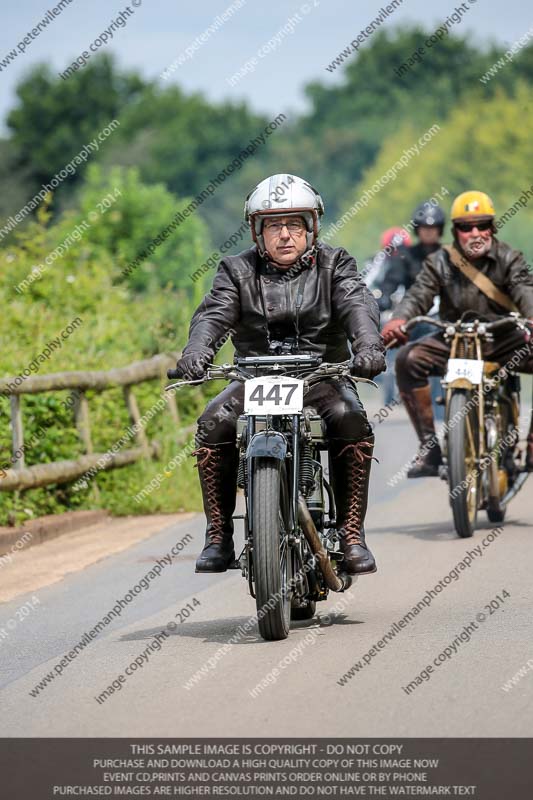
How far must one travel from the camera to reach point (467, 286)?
476 inches

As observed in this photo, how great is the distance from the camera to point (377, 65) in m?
128

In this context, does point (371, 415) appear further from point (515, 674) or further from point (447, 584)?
point (515, 674)

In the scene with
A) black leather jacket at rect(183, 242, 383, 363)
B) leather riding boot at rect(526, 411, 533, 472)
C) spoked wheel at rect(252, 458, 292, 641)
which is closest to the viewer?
spoked wheel at rect(252, 458, 292, 641)

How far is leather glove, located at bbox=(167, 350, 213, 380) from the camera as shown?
25.8ft

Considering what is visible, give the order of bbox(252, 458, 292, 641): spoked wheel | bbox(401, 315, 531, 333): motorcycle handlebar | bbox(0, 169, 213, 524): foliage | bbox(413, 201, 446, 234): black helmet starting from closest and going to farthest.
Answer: bbox(252, 458, 292, 641): spoked wheel < bbox(401, 315, 531, 333): motorcycle handlebar < bbox(0, 169, 213, 524): foliage < bbox(413, 201, 446, 234): black helmet

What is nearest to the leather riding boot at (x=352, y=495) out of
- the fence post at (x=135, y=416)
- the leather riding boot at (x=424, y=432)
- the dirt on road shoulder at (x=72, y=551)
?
the dirt on road shoulder at (x=72, y=551)

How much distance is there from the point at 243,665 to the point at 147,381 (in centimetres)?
849

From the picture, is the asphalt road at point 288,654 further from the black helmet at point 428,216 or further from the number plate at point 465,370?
the black helmet at point 428,216

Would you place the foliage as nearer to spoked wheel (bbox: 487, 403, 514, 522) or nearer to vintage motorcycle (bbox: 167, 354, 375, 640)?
spoked wheel (bbox: 487, 403, 514, 522)

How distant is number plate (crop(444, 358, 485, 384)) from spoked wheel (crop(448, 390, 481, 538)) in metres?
0.10

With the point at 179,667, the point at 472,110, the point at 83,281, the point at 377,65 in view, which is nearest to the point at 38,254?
the point at 83,281

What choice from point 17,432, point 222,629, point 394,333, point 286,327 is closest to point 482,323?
point 394,333

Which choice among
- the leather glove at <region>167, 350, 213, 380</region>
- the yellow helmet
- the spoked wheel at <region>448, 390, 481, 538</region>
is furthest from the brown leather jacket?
the leather glove at <region>167, 350, 213, 380</region>

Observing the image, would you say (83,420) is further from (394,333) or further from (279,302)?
(279,302)
